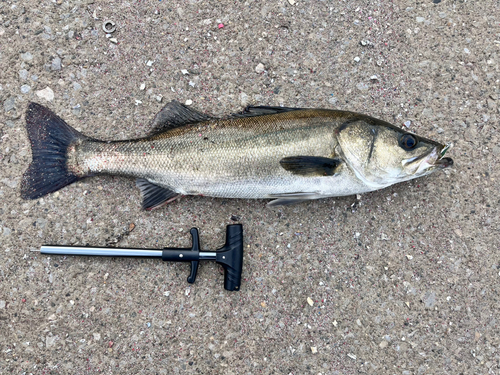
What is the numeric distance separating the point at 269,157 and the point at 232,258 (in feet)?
3.00

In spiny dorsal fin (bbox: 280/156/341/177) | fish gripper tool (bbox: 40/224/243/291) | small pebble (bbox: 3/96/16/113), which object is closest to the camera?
spiny dorsal fin (bbox: 280/156/341/177)

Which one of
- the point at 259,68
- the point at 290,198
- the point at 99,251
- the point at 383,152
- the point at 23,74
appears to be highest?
the point at 259,68

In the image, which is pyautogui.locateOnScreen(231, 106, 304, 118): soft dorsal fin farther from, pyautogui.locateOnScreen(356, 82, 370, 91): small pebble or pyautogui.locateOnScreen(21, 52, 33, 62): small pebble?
pyautogui.locateOnScreen(21, 52, 33, 62): small pebble

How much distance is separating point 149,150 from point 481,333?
3.43 metres

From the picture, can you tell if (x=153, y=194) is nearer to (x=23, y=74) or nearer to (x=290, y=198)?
(x=290, y=198)

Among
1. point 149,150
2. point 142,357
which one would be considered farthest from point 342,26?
point 142,357

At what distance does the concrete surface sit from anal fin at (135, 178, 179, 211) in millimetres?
168

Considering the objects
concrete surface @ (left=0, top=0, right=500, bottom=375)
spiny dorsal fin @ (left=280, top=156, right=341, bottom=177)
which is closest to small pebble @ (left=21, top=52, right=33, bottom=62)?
concrete surface @ (left=0, top=0, right=500, bottom=375)

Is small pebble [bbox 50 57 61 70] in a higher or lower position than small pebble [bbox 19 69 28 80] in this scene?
higher

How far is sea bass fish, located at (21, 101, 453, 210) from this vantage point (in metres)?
2.66

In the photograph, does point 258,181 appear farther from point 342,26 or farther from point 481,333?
point 481,333

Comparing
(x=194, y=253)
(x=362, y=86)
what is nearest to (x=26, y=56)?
(x=194, y=253)

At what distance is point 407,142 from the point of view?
2686mm

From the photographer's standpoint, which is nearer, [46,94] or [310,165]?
[310,165]
